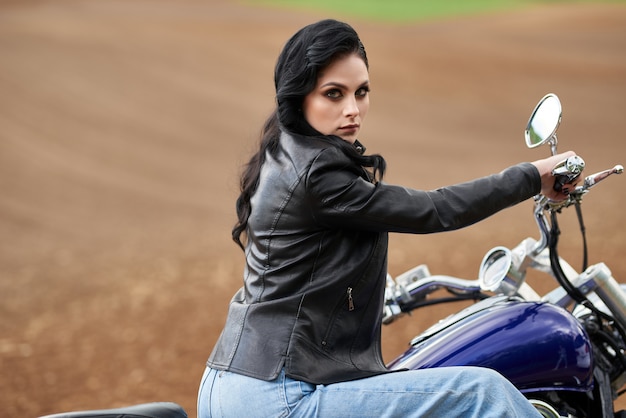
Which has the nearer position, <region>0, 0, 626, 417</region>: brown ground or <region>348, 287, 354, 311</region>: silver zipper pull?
<region>348, 287, 354, 311</region>: silver zipper pull

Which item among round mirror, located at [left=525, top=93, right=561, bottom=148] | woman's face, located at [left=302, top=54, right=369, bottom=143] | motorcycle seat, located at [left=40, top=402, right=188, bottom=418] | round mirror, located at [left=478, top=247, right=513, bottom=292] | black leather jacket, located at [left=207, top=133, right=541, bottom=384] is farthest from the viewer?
round mirror, located at [left=478, top=247, right=513, bottom=292]

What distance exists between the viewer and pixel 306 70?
219cm

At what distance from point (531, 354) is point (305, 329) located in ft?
2.45

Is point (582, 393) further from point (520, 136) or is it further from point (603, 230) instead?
point (520, 136)

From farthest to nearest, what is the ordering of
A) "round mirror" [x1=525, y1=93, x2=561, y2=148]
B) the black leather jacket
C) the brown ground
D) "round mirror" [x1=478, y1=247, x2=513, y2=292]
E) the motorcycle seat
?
the brown ground < "round mirror" [x1=478, y1=247, x2=513, y2=292] < "round mirror" [x1=525, y1=93, x2=561, y2=148] < the black leather jacket < the motorcycle seat

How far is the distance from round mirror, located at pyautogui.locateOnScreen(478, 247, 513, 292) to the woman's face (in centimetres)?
71

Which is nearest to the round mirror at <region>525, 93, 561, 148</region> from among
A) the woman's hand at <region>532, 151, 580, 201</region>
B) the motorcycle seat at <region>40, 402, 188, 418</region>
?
the woman's hand at <region>532, 151, 580, 201</region>

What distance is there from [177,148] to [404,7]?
1003cm

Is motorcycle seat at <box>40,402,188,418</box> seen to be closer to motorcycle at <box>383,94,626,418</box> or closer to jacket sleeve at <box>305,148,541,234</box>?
jacket sleeve at <box>305,148,541,234</box>

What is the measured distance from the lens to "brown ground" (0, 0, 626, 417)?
6902 mm

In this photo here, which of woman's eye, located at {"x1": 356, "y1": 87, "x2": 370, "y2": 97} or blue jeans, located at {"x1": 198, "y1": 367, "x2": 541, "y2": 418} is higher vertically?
woman's eye, located at {"x1": 356, "y1": 87, "x2": 370, "y2": 97}

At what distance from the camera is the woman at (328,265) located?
2.05 m

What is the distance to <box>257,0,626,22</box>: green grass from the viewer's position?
68.8 ft

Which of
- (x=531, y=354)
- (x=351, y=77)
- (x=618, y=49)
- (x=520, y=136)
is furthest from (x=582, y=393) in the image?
(x=618, y=49)
